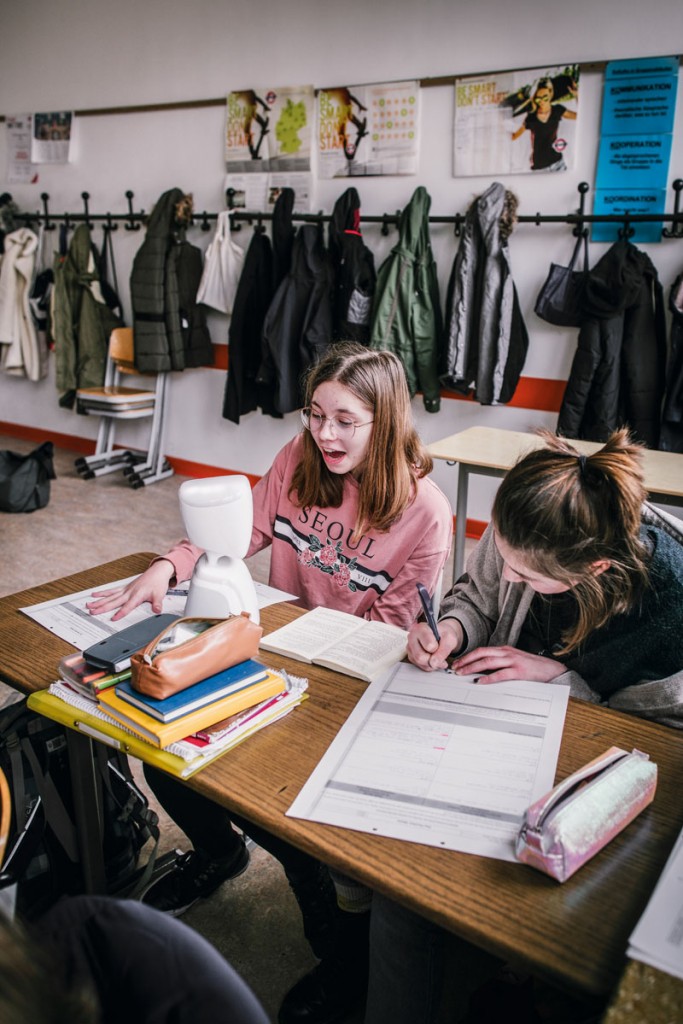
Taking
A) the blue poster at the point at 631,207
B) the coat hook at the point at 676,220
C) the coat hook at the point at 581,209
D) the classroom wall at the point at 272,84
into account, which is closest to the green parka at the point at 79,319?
the classroom wall at the point at 272,84

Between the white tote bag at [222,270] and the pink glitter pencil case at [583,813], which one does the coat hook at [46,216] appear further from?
the pink glitter pencil case at [583,813]

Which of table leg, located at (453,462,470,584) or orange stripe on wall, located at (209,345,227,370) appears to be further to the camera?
orange stripe on wall, located at (209,345,227,370)

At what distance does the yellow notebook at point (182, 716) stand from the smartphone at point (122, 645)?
4 cm

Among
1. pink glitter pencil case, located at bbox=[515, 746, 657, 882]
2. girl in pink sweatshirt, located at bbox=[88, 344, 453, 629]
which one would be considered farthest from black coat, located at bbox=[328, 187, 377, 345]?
pink glitter pencil case, located at bbox=[515, 746, 657, 882]

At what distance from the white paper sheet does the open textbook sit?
511 mm

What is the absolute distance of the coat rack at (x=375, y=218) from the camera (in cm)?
307

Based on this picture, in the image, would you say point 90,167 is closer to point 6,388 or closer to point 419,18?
point 6,388

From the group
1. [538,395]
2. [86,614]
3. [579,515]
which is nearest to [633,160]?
[538,395]

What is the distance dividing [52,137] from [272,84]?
181 cm

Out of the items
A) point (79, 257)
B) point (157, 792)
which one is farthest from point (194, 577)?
point (79, 257)

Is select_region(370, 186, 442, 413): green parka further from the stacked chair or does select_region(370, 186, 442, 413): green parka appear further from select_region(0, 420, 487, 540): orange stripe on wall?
the stacked chair

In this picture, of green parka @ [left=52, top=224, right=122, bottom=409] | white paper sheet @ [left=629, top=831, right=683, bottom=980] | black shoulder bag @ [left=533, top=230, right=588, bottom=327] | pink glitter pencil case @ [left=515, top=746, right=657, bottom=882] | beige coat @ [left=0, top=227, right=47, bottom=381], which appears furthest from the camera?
beige coat @ [left=0, top=227, right=47, bottom=381]

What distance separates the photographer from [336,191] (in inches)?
154

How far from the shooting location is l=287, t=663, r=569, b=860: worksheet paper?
0.85 metres
